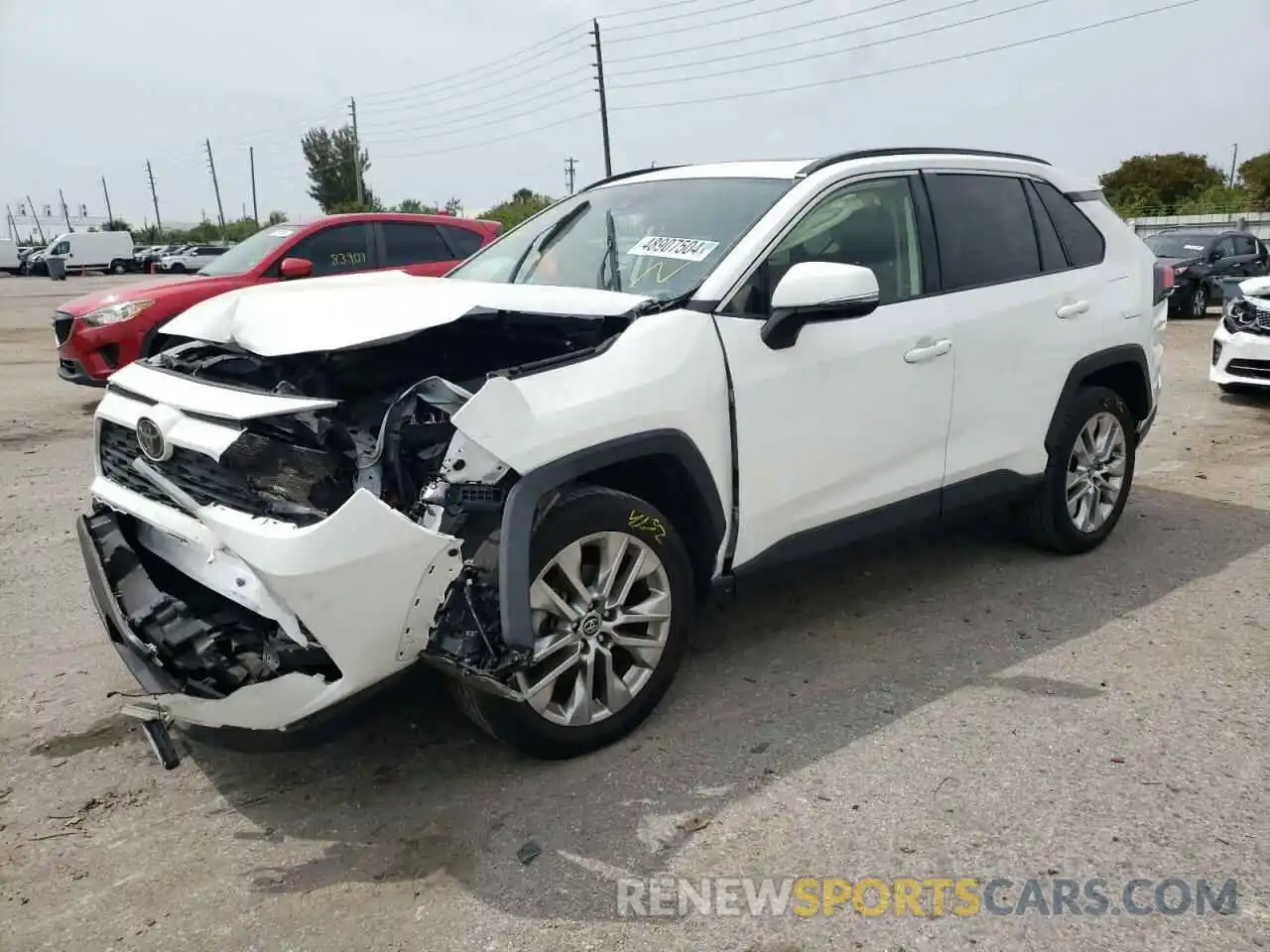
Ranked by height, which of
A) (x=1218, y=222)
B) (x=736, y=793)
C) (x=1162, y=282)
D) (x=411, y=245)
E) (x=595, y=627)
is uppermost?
(x=411, y=245)

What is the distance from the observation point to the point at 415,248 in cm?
1002

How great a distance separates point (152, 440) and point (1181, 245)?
19.2 metres

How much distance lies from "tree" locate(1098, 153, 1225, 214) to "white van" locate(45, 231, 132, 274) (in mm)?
50927

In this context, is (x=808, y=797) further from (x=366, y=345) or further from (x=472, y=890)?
(x=366, y=345)

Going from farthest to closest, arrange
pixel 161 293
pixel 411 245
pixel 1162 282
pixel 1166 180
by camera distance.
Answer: pixel 1166 180, pixel 411 245, pixel 161 293, pixel 1162 282

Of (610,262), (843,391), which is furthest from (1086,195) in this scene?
(610,262)

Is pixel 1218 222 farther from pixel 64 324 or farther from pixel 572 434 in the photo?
pixel 572 434

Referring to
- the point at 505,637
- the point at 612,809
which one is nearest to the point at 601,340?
the point at 505,637

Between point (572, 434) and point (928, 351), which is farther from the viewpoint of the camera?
point (928, 351)

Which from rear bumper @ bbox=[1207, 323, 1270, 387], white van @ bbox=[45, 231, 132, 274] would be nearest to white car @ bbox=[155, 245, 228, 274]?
white van @ bbox=[45, 231, 132, 274]

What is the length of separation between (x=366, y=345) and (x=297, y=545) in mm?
688

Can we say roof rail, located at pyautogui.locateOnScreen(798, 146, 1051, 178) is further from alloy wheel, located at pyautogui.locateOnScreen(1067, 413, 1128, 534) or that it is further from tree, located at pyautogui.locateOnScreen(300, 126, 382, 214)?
tree, located at pyautogui.locateOnScreen(300, 126, 382, 214)

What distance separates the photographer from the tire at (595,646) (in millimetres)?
2982

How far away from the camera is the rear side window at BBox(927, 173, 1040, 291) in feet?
13.9
